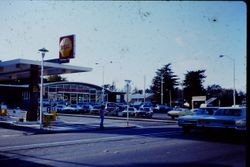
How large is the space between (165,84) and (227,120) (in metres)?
78.4

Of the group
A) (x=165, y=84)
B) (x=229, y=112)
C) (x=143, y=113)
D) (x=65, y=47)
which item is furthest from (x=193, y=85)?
(x=229, y=112)

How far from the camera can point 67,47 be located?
27.9 m

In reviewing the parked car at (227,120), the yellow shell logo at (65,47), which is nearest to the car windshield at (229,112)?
the parked car at (227,120)

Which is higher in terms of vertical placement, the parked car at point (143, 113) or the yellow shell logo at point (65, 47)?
the yellow shell logo at point (65, 47)

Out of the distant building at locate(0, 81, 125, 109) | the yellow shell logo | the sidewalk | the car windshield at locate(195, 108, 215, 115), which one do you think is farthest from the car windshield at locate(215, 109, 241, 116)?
the distant building at locate(0, 81, 125, 109)

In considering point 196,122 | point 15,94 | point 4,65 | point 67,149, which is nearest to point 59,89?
point 15,94

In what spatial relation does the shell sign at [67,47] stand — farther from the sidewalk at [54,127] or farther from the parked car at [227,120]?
the parked car at [227,120]

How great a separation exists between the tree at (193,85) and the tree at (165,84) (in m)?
7.29

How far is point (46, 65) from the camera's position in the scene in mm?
26734

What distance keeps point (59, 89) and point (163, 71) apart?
3307 cm

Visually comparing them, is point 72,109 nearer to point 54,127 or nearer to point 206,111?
point 54,127

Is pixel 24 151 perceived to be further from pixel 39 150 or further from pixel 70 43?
pixel 70 43

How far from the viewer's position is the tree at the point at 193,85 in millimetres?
82500

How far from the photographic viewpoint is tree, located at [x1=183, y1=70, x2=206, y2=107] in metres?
82.5
